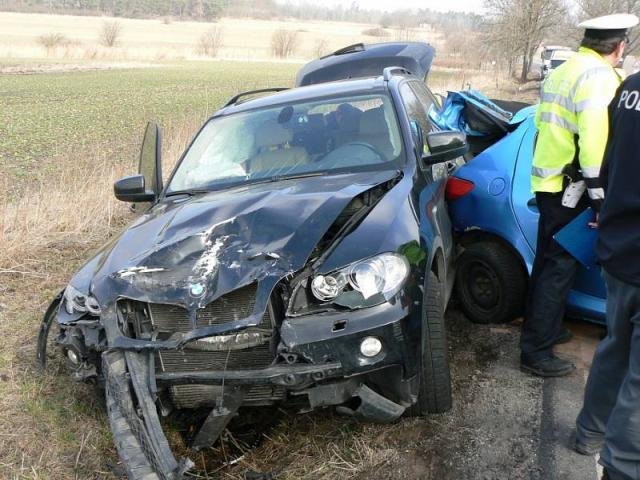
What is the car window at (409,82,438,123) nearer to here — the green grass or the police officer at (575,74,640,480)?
the police officer at (575,74,640,480)

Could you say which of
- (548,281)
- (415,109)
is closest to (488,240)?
(548,281)

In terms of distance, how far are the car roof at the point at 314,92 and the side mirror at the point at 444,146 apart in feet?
2.39

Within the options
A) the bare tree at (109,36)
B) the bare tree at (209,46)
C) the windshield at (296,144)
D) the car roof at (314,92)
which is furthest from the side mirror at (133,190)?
the bare tree at (209,46)

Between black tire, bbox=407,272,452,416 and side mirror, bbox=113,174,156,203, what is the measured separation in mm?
2076

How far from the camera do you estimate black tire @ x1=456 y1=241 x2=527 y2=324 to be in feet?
13.1

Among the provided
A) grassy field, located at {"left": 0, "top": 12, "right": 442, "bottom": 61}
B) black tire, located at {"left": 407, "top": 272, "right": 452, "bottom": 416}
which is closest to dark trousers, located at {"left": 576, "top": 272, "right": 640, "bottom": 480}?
black tire, located at {"left": 407, "top": 272, "right": 452, "bottom": 416}

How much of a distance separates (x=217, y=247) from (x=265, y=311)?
1.39 ft

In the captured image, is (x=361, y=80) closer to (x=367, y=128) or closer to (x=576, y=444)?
(x=367, y=128)

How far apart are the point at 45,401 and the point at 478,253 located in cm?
286

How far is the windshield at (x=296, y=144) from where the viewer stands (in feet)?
12.3

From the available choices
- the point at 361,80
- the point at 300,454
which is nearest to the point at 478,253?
the point at 361,80

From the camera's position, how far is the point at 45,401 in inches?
130

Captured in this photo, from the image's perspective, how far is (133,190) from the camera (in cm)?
398

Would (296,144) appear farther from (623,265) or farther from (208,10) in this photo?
(208,10)
